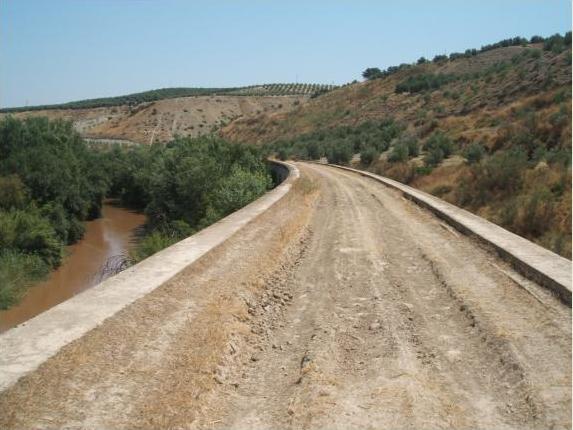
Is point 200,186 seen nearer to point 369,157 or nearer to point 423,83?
point 369,157

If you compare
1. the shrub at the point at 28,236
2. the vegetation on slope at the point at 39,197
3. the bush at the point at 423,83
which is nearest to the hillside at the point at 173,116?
the bush at the point at 423,83

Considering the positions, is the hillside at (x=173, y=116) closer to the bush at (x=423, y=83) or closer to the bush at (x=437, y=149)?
the bush at (x=423, y=83)

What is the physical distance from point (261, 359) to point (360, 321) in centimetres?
141

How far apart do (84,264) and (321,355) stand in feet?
84.6

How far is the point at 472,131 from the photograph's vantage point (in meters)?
34.6

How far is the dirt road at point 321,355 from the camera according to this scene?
4.07 metres

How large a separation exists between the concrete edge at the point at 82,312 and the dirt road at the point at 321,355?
0.53 feet

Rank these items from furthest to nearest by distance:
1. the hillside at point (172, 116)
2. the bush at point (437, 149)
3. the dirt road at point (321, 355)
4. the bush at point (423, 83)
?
1. the hillside at point (172, 116)
2. the bush at point (423, 83)
3. the bush at point (437, 149)
4. the dirt road at point (321, 355)

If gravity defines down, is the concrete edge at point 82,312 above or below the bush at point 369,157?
below

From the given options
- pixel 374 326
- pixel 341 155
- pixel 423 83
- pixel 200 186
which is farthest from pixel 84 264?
pixel 423 83

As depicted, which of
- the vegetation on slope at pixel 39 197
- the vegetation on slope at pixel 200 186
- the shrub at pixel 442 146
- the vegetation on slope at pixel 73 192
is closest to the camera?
the vegetation on slope at pixel 200 186

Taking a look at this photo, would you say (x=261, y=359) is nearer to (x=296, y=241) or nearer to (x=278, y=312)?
(x=278, y=312)

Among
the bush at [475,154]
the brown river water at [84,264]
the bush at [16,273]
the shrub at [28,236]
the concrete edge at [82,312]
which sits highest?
the bush at [475,154]

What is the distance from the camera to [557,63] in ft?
145
